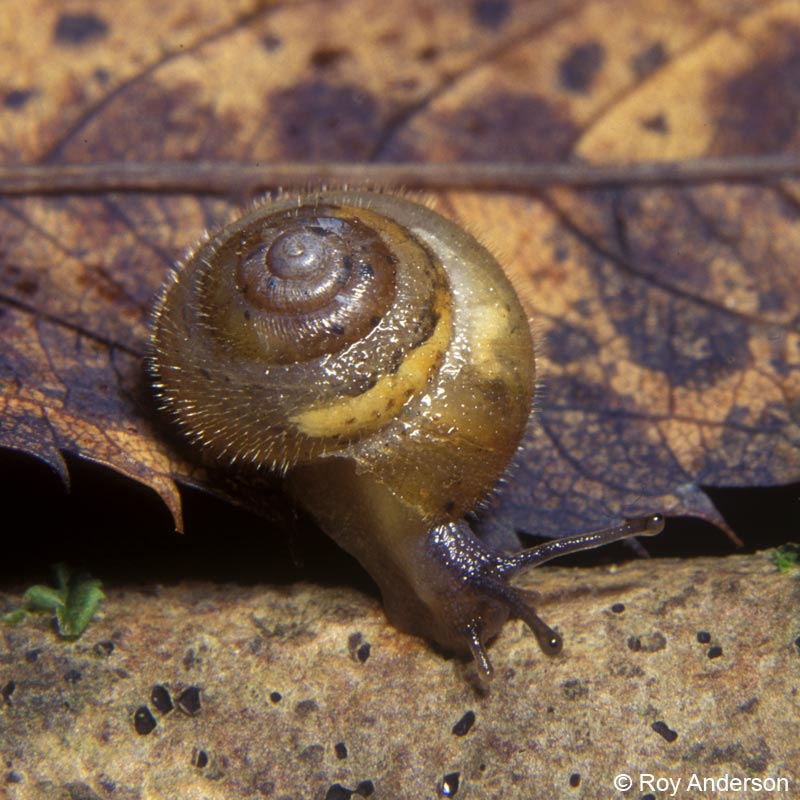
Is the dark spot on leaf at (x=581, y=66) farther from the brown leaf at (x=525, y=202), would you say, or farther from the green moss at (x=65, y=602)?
the green moss at (x=65, y=602)

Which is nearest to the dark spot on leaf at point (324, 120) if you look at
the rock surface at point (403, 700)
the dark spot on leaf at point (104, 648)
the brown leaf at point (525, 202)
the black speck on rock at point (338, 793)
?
the brown leaf at point (525, 202)

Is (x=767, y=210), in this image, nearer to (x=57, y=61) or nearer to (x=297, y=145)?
(x=297, y=145)

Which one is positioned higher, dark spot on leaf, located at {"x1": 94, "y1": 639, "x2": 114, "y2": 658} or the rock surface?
dark spot on leaf, located at {"x1": 94, "y1": 639, "x2": 114, "y2": 658}

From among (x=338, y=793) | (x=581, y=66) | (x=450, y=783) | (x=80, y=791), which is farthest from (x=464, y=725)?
(x=581, y=66)

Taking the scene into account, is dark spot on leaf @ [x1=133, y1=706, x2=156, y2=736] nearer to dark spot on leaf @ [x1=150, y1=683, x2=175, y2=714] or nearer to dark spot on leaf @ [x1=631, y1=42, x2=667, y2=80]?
dark spot on leaf @ [x1=150, y1=683, x2=175, y2=714]

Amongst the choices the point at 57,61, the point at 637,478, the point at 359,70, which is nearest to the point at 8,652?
the point at 637,478

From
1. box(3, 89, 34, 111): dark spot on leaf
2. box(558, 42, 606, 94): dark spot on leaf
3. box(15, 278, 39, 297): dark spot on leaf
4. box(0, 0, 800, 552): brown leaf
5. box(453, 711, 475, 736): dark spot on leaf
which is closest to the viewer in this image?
box(453, 711, 475, 736): dark spot on leaf

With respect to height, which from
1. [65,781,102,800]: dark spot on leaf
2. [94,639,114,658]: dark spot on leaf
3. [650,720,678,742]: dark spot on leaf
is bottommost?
[650,720,678,742]: dark spot on leaf

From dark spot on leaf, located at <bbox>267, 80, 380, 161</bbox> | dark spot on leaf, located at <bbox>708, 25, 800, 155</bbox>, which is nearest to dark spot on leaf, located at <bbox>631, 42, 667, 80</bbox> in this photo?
Result: dark spot on leaf, located at <bbox>708, 25, 800, 155</bbox>
